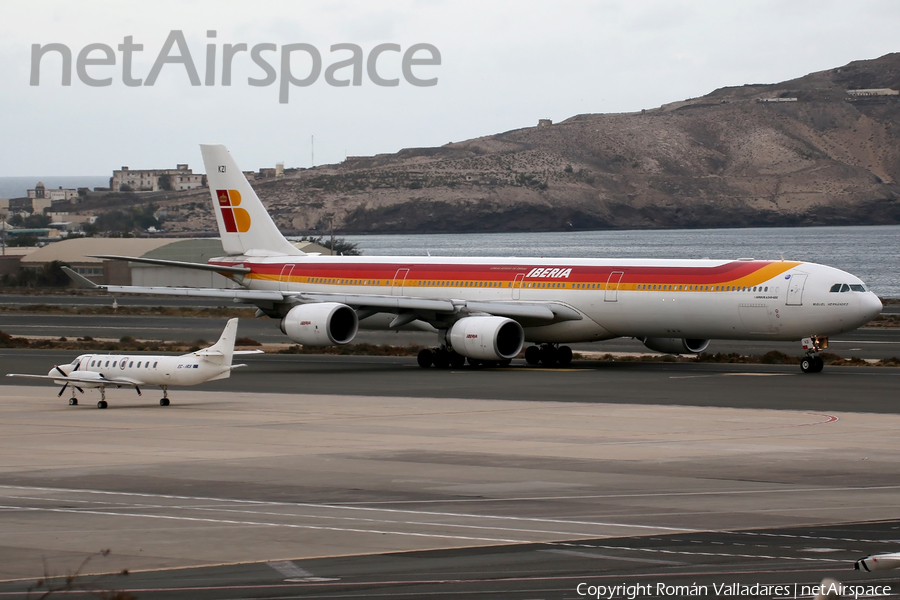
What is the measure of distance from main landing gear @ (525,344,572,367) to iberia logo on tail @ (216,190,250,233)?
43.8ft

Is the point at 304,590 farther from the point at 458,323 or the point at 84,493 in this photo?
the point at 458,323

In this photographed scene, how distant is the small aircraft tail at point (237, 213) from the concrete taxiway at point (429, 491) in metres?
18.9

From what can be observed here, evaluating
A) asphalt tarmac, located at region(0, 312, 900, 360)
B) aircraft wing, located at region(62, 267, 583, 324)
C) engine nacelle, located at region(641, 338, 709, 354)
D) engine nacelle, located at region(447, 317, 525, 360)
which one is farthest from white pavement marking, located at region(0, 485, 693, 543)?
asphalt tarmac, located at region(0, 312, 900, 360)

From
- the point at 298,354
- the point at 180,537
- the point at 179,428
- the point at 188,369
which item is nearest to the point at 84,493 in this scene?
the point at 180,537

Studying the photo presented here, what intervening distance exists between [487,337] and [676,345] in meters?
7.22

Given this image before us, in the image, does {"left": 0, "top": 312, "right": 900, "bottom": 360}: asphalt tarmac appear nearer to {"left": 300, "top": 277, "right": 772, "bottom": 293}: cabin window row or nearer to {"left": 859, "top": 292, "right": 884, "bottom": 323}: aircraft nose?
{"left": 859, "top": 292, "right": 884, "bottom": 323}: aircraft nose

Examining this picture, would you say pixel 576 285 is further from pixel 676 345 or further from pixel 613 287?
pixel 676 345

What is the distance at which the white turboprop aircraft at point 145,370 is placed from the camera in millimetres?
32750

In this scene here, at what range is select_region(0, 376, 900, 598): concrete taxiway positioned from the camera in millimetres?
13680

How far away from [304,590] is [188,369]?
2126 cm

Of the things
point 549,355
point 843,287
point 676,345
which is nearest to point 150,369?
point 549,355

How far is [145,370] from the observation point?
33.4 meters

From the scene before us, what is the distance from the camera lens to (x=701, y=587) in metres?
12.1

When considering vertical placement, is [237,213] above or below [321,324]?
above
